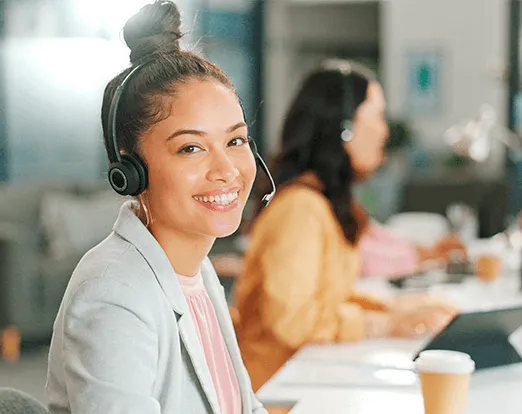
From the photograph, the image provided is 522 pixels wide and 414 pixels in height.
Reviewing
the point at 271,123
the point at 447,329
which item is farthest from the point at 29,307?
the point at 271,123

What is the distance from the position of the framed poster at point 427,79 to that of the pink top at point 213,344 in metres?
7.79

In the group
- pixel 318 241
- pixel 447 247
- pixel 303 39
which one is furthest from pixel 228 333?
pixel 303 39

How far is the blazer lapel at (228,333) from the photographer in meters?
1.41

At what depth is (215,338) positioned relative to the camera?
142 centimetres

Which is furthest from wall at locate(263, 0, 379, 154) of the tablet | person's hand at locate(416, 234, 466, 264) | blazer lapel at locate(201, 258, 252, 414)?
blazer lapel at locate(201, 258, 252, 414)

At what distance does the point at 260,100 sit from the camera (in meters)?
6.95

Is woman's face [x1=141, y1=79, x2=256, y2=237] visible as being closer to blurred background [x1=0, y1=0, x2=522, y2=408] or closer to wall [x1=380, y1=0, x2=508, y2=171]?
blurred background [x1=0, y1=0, x2=522, y2=408]

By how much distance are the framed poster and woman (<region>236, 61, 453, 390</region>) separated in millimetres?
6582

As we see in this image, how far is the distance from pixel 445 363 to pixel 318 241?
0.84 metres

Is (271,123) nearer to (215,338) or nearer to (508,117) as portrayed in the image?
(508,117)

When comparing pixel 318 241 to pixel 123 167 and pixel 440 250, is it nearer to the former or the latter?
pixel 123 167

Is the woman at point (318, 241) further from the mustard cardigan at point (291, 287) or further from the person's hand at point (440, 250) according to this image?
the person's hand at point (440, 250)

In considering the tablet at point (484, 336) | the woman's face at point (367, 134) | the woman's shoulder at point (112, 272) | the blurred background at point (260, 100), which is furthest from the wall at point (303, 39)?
the woman's shoulder at point (112, 272)

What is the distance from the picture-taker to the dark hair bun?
130 centimetres
